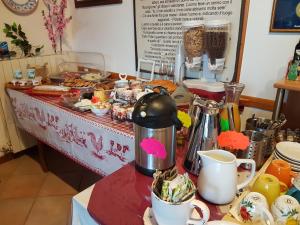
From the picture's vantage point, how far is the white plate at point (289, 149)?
830 millimetres

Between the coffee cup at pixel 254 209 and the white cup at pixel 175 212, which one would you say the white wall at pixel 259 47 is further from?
the white cup at pixel 175 212

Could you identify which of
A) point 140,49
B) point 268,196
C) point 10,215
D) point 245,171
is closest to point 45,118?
point 10,215

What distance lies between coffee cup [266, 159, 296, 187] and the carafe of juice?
21cm

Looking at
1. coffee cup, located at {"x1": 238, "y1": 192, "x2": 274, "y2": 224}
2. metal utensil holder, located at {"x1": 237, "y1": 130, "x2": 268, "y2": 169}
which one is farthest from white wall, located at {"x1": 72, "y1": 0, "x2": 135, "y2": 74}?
coffee cup, located at {"x1": 238, "y1": 192, "x2": 274, "y2": 224}

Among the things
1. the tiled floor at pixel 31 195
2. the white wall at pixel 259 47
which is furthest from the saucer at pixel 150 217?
the tiled floor at pixel 31 195

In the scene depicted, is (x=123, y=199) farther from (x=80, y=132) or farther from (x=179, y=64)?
(x=179, y=64)

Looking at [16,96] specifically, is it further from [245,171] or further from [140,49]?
[245,171]

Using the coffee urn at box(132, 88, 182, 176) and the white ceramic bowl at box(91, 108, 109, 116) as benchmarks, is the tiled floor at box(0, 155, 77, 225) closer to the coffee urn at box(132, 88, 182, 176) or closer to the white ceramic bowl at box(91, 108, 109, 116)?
the white ceramic bowl at box(91, 108, 109, 116)

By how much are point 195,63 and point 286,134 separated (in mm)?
623

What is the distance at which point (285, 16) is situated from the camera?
1.10 meters

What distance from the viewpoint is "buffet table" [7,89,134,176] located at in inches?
46.3

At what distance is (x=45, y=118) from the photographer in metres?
1.61

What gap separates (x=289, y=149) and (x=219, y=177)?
1.35 ft

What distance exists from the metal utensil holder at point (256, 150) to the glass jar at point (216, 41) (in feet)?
1.79
